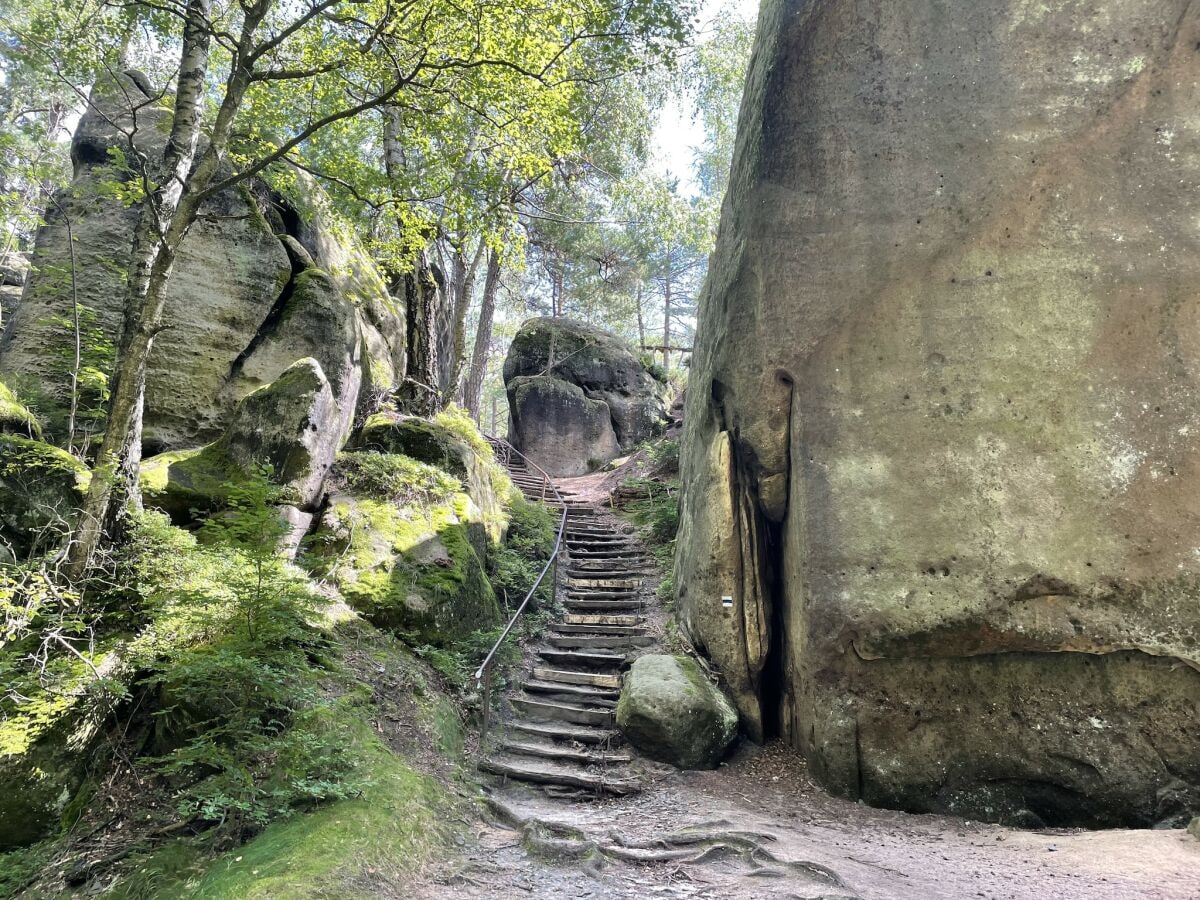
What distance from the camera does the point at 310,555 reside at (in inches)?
272

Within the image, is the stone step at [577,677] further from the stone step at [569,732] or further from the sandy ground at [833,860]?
the sandy ground at [833,860]

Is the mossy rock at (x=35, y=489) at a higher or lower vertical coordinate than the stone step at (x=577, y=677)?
higher

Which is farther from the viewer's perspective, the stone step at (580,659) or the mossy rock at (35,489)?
the stone step at (580,659)

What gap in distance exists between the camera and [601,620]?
10.0 meters

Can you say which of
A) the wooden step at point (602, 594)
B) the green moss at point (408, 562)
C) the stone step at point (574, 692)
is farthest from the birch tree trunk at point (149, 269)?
the wooden step at point (602, 594)

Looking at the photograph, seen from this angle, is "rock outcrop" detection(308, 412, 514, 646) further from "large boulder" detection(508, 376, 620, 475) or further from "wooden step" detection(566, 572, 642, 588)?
"large boulder" detection(508, 376, 620, 475)

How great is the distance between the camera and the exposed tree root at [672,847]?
14.8ft

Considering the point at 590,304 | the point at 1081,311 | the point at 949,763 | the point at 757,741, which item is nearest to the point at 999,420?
the point at 1081,311

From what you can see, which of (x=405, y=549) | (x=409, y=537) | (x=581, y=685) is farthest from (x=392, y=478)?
(x=581, y=685)

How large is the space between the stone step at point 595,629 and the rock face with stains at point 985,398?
96.4 inches

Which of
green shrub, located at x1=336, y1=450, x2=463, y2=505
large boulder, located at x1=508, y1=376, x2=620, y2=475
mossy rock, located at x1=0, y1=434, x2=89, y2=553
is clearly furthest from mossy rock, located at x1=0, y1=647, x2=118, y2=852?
large boulder, located at x1=508, y1=376, x2=620, y2=475

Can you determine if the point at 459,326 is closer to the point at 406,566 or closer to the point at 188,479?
the point at 406,566

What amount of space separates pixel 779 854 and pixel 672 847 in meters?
0.85

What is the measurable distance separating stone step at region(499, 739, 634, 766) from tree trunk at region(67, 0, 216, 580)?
4.37 meters
